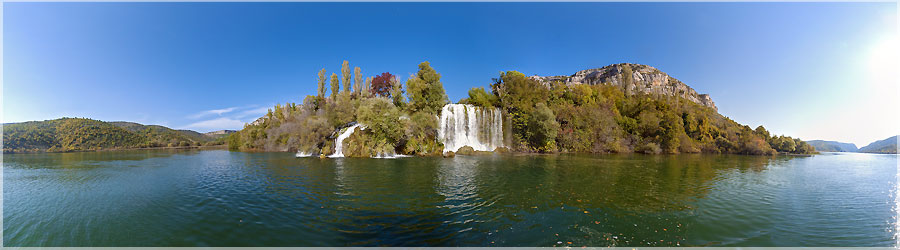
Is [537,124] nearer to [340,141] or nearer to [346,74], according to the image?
[340,141]

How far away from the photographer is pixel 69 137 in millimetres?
63375

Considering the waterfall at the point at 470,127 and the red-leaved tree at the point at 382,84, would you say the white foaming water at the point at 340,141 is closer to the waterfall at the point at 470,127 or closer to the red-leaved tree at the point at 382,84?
the waterfall at the point at 470,127

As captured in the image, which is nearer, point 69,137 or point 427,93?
point 427,93

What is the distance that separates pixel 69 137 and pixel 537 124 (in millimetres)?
105090

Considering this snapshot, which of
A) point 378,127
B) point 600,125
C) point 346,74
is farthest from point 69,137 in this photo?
point 600,125

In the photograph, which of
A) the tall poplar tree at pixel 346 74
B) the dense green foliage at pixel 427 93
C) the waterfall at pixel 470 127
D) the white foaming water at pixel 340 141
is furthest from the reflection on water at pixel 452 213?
the tall poplar tree at pixel 346 74

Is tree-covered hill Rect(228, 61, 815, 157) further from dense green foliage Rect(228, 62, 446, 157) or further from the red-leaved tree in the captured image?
the red-leaved tree

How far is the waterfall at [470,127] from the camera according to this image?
1499 inches

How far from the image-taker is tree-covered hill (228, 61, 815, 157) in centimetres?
3375

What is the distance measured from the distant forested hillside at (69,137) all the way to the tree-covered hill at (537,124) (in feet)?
177

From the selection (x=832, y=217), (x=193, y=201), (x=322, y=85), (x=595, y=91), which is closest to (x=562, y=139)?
(x=595, y=91)

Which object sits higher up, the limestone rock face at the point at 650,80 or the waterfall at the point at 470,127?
the limestone rock face at the point at 650,80

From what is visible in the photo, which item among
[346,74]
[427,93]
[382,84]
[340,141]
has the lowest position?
[340,141]

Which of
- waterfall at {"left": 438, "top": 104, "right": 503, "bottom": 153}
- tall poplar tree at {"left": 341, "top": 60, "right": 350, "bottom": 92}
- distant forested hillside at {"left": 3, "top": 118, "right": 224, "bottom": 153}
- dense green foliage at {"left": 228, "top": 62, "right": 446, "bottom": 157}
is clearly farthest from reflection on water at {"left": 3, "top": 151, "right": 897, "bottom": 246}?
distant forested hillside at {"left": 3, "top": 118, "right": 224, "bottom": 153}
